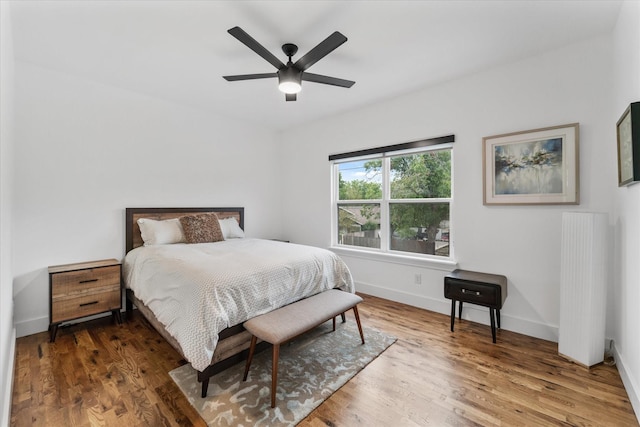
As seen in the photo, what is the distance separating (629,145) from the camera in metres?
1.67

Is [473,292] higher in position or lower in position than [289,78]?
lower

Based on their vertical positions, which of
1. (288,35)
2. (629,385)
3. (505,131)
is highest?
(288,35)

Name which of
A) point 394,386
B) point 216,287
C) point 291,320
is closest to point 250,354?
point 291,320

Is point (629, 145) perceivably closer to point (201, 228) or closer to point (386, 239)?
point (386, 239)

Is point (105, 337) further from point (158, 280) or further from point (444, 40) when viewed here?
point (444, 40)

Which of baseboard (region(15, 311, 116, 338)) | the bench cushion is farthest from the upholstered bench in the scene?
→ baseboard (region(15, 311, 116, 338))

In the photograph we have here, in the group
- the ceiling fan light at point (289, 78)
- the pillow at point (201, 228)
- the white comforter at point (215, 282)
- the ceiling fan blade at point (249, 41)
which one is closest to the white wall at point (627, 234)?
the white comforter at point (215, 282)

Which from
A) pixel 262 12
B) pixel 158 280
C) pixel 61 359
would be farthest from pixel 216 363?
pixel 262 12

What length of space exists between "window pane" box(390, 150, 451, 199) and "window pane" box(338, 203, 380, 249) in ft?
1.34

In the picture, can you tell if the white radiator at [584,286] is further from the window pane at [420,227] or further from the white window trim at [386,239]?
the window pane at [420,227]

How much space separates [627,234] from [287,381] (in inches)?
98.0

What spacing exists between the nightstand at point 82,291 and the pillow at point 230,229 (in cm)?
125

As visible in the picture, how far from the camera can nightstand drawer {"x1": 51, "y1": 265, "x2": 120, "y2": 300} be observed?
99.1 inches

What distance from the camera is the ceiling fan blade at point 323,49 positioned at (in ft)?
5.81
